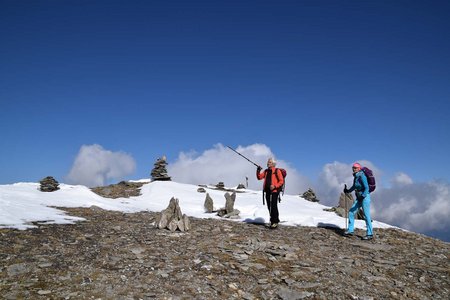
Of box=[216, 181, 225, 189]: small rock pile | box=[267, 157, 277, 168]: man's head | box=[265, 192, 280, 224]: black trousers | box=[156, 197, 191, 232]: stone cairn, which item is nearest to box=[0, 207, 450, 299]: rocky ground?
box=[156, 197, 191, 232]: stone cairn

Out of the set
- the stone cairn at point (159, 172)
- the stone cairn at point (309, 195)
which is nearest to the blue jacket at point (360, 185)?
the stone cairn at point (309, 195)

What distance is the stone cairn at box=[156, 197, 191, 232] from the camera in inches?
568

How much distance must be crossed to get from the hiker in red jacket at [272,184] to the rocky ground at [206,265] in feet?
6.94

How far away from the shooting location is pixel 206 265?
9898mm

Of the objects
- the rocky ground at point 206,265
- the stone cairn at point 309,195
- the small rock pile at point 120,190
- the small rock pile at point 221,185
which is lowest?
the rocky ground at point 206,265

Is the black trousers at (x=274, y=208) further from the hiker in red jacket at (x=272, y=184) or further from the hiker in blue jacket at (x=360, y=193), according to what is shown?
the hiker in blue jacket at (x=360, y=193)

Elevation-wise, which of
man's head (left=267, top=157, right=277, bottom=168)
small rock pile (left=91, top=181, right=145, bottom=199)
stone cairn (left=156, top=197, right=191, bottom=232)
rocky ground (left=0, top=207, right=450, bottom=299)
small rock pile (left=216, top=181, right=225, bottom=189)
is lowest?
rocky ground (left=0, top=207, right=450, bottom=299)

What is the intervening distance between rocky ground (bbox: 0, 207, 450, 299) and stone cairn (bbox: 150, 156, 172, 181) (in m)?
23.6

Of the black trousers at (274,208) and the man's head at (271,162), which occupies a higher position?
the man's head at (271,162)

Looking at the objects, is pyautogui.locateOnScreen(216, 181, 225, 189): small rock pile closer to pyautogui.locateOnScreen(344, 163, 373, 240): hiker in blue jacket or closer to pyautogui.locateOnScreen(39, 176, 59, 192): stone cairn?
pyautogui.locateOnScreen(39, 176, 59, 192): stone cairn

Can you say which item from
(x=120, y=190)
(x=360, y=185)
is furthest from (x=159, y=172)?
(x=360, y=185)

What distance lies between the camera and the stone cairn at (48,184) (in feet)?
83.5

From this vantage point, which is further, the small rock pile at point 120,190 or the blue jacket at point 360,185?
the small rock pile at point 120,190

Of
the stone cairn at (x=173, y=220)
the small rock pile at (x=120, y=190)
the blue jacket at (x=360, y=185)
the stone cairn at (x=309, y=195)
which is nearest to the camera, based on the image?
the stone cairn at (x=173, y=220)
